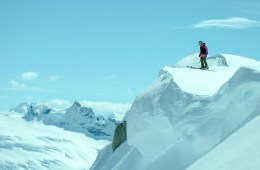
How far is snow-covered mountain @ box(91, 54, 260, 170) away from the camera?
1791 centimetres

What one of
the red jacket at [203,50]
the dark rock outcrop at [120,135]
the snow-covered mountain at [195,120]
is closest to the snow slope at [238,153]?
the snow-covered mountain at [195,120]

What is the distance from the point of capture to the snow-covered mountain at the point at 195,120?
17.9 metres

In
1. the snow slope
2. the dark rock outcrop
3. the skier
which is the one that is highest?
the skier

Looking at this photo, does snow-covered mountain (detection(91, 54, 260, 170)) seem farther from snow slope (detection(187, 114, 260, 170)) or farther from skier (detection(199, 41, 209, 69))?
skier (detection(199, 41, 209, 69))

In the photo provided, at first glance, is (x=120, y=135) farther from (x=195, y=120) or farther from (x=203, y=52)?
(x=195, y=120)

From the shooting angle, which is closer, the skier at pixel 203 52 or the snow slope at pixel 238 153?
the snow slope at pixel 238 153

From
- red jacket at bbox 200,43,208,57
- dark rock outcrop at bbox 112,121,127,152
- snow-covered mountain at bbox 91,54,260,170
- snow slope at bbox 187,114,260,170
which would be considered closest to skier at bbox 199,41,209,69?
red jacket at bbox 200,43,208,57

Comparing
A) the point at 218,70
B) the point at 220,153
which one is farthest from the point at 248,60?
the point at 220,153

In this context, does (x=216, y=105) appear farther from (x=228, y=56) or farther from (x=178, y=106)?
(x=228, y=56)

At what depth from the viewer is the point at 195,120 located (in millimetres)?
21750

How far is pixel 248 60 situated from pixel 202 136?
16.4 m

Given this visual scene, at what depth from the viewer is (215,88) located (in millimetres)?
24641

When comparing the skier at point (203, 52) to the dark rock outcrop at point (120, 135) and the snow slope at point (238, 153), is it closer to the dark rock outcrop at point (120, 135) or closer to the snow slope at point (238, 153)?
the dark rock outcrop at point (120, 135)

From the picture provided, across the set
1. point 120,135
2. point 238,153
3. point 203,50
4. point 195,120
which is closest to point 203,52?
point 203,50
